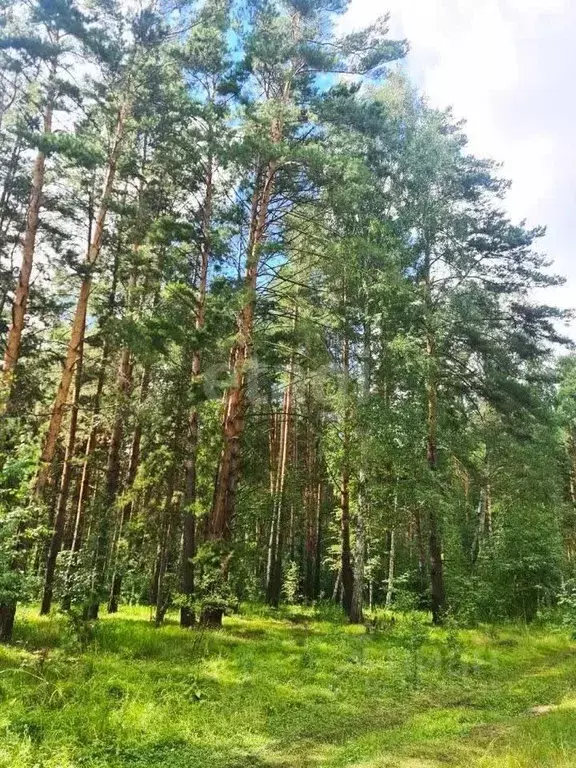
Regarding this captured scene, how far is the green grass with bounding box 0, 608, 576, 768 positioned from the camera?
554 centimetres

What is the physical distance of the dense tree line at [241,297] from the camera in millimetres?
11453

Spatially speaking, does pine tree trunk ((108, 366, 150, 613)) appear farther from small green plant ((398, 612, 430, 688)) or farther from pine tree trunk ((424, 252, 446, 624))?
pine tree trunk ((424, 252, 446, 624))

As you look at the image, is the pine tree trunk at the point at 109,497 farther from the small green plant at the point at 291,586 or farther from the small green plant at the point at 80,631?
the small green plant at the point at 291,586

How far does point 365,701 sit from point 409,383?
941 centimetres

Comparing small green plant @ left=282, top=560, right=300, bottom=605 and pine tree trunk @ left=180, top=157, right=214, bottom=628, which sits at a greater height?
pine tree trunk @ left=180, top=157, right=214, bottom=628

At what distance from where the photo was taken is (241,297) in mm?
11469

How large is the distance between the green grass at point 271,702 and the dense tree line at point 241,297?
1.31m

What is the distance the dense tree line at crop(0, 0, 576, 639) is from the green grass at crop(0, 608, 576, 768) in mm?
1307

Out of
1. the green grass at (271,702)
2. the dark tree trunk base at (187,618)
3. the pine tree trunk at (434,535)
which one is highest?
the pine tree trunk at (434,535)

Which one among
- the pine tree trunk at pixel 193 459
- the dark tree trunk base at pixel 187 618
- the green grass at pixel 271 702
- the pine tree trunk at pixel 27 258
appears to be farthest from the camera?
the dark tree trunk base at pixel 187 618

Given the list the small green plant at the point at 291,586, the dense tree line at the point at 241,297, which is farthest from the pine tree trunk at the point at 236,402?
the small green plant at the point at 291,586

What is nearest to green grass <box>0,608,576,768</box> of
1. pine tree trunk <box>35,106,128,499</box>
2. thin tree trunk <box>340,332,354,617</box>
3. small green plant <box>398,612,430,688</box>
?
small green plant <box>398,612,430,688</box>

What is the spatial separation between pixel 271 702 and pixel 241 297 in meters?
7.28

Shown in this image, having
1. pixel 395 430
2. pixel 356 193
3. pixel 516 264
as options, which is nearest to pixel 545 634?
pixel 395 430
